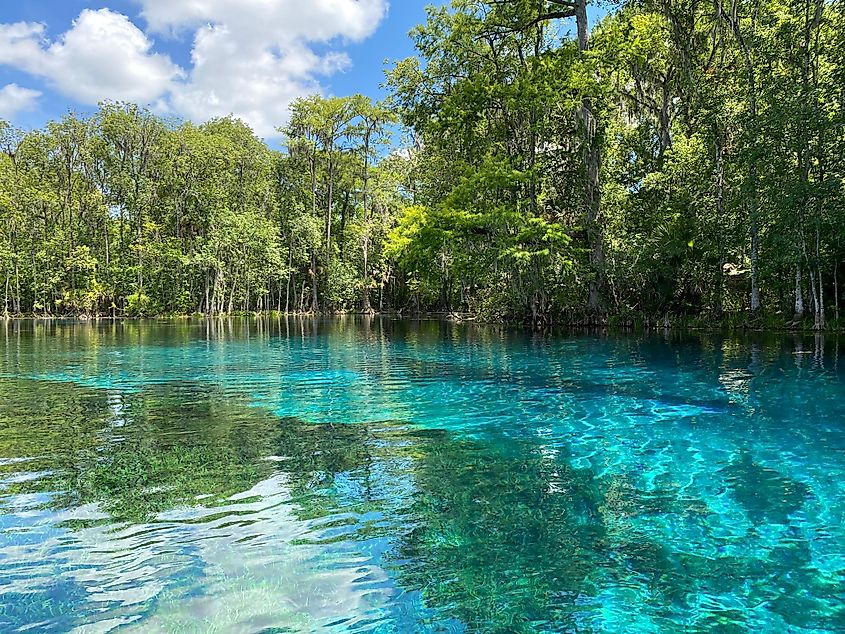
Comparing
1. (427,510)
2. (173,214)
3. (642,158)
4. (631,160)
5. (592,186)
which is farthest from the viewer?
(173,214)

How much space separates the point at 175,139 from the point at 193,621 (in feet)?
214

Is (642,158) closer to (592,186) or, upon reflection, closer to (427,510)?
(592,186)

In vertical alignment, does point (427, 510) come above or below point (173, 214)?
below

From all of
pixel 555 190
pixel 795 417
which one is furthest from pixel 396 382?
pixel 555 190

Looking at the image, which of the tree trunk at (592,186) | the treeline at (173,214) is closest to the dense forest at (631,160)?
the tree trunk at (592,186)

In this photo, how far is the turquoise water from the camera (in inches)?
155

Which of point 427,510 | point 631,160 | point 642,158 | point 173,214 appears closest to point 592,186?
point 642,158

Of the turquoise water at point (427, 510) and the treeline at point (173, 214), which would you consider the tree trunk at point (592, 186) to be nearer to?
the turquoise water at point (427, 510)

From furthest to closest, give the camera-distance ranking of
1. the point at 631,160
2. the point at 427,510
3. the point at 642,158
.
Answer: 1. the point at 631,160
2. the point at 642,158
3. the point at 427,510

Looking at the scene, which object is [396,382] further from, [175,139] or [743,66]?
[175,139]

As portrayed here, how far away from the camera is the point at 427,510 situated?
5652mm

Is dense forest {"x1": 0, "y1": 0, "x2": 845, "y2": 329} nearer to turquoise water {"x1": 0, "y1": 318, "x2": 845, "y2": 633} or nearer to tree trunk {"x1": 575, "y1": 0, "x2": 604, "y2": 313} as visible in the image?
tree trunk {"x1": 575, "y1": 0, "x2": 604, "y2": 313}

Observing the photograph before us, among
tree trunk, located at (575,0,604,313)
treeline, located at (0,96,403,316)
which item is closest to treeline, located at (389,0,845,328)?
tree trunk, located at (575,0,604,313)

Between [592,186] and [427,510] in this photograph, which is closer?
[427,510]
